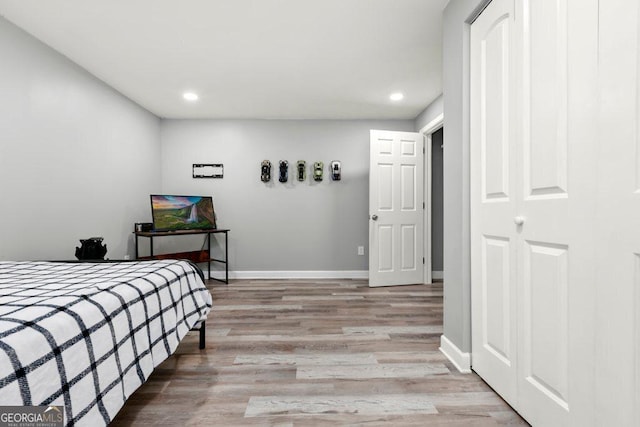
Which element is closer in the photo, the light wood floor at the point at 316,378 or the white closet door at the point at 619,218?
the white closet door at the point at 619,218

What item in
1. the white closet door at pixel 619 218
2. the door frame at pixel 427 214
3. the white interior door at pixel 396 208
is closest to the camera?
the white closet door at pixel 619 218

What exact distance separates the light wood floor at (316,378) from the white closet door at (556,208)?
0.36m

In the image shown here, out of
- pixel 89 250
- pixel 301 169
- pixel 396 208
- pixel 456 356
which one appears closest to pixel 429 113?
pixel 396 208

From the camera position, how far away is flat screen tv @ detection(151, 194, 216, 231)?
3.97m

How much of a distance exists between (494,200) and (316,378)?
1.43m

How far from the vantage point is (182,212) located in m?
4.25

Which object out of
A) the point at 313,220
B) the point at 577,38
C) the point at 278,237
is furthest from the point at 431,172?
the point at 577,38

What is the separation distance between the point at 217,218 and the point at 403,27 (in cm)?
350

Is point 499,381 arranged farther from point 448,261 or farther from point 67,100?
point 67,100

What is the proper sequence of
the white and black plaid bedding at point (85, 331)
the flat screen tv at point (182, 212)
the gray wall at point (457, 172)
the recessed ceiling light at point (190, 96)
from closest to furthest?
the white and black plaid bedding at point (85, 331), the gray wall at point (457, 172), the recessed ceiling light at point (190, 96), the flat screen tv at point (182, 212)

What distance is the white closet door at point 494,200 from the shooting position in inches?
62.4

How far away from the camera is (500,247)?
1.67 meters

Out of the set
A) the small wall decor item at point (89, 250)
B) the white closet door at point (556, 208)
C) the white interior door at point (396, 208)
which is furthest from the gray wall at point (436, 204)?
the small wall decor item at point (89, 250)

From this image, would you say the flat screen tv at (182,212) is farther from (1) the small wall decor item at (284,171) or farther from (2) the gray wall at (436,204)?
(2) the gray wall at (436,204)
